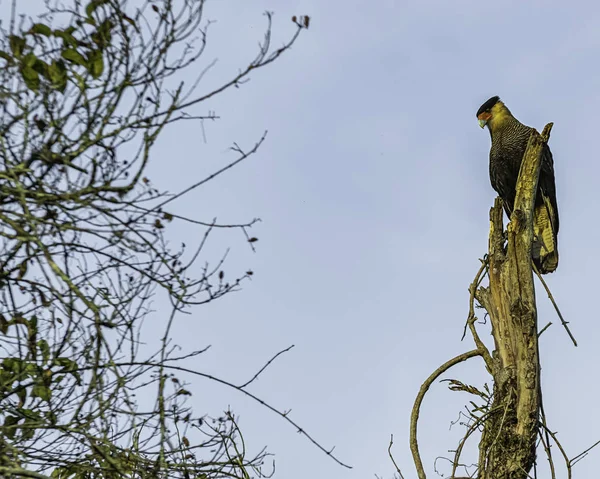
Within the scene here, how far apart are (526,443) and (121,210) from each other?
3217 millimetres

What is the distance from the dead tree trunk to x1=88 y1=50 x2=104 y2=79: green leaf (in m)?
3.30

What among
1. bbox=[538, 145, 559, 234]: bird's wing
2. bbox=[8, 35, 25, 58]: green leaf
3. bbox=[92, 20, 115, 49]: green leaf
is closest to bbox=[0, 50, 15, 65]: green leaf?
bbox=[8, 35, 25, 58]: green leaf

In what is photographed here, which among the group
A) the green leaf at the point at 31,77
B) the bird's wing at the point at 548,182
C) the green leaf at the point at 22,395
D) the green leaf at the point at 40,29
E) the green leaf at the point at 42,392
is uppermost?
the bird's wing at the point at 548,182

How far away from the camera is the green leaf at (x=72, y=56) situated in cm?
285

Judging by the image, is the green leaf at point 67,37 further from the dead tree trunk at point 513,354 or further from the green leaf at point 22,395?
the dead tree trunk at point 513,354

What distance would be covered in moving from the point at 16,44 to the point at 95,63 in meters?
0.25

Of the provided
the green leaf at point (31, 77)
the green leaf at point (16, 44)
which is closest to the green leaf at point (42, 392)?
the green leaf at point (31, 77)

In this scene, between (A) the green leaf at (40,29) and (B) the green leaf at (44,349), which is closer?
(A) the green leaf at (40,29)

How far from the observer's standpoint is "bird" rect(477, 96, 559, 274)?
6.68 meters

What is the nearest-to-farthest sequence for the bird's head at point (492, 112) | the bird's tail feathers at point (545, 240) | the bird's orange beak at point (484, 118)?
1. the bird's tail feathers at point (545, 240)
2. the bird's head at point (492, 112)
3. the bird's orange beak at point (484, 118)

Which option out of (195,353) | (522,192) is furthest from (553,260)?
(195,353)

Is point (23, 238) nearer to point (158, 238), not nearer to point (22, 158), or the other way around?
point (22, 158)

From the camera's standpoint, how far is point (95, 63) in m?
2.87

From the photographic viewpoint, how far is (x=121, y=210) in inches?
114
